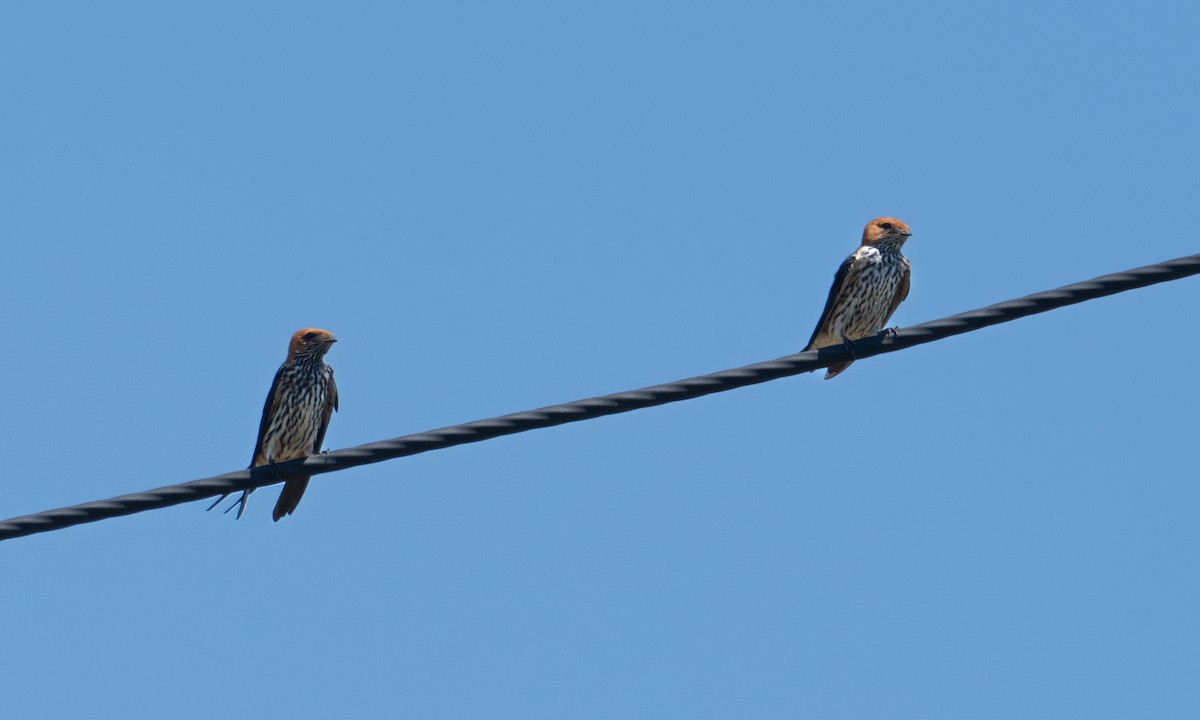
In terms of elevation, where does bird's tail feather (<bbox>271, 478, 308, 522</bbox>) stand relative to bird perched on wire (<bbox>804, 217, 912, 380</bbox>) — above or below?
below

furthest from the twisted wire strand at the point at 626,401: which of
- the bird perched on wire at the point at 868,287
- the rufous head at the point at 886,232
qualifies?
the rufous head at the point at 886,232

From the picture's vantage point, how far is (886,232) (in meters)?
12.6

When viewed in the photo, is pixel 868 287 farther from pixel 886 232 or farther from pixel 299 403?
pixel 299 403

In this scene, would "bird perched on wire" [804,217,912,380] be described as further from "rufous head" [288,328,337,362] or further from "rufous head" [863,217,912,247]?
"rufous head" [288,328,337,362]

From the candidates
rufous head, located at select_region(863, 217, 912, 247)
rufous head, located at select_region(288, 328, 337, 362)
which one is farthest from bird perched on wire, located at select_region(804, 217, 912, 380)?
rufous head, located at select_region(288, 328, 337, 362)

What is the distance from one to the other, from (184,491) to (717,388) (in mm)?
2345

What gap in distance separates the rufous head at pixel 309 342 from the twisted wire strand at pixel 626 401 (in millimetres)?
4810

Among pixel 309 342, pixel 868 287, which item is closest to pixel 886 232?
pixel 868 287

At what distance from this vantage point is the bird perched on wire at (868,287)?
1235 centimetres

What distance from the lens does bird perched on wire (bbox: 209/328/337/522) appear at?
1243 centimetres

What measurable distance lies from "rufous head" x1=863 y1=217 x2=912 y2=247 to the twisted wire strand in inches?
189

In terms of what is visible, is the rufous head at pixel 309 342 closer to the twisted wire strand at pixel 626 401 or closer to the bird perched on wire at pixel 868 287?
the bird perched on wire at pixel 868 287

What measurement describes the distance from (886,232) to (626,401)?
218 inches

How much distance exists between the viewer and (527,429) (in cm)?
748
